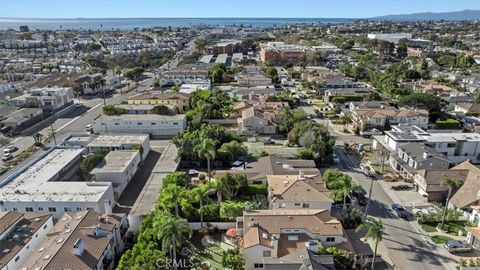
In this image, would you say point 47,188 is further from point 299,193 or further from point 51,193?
point 299,193

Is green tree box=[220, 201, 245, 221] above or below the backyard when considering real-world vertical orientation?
above

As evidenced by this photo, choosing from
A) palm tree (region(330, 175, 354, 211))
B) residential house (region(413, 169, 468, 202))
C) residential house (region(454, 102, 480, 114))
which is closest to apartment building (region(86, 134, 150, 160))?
palm tree (region(330, 175, 354, 211))

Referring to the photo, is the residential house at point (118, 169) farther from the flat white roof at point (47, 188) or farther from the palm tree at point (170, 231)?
the palm tree at point (170, 231)

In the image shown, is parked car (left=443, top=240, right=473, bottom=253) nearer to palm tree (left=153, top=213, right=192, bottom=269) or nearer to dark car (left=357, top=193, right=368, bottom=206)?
dark car (left=357, top=193, right=368, bottom=206)

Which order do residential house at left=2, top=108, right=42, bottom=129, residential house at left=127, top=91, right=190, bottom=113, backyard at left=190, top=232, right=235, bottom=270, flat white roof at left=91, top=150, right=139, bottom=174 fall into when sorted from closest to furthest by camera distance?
backyard at left=190, top=232, right=235, bottom=270
flat white roof at left=91, top=150, right=139, bottom=174
residential house at left=2, top=108, right=42, bottom=129
residential house at left=127, top=91, right=190, bottom=113

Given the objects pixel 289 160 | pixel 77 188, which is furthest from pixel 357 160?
pixel 77 188

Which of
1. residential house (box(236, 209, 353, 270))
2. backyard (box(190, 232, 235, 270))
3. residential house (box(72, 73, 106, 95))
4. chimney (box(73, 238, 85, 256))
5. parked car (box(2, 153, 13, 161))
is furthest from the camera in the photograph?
residential house (box(72, 73, 106, 95))
